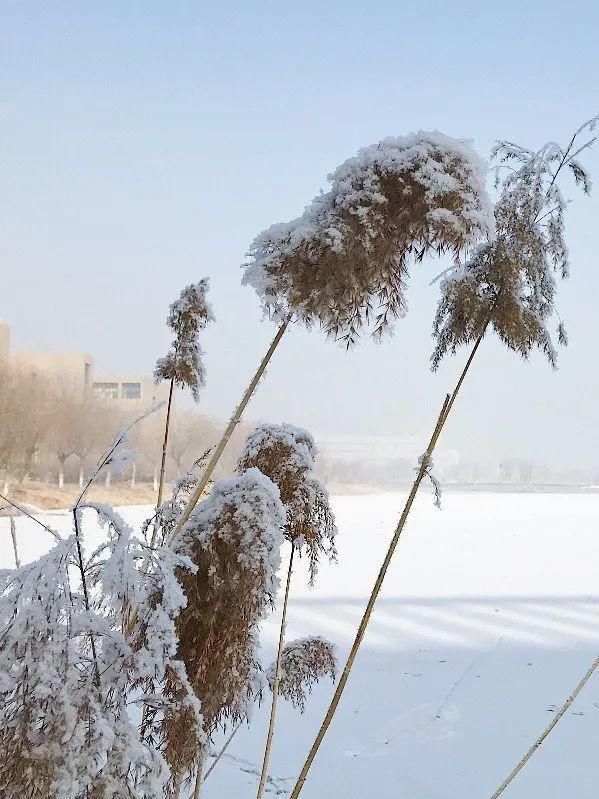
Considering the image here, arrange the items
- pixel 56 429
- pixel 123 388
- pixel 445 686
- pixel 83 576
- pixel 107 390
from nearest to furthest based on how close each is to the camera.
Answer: pixel 83 576, pixel 445 686, pixel 56 429, pixel 107 390, pixel 123 388

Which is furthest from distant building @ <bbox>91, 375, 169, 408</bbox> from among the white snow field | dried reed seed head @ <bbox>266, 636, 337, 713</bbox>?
dried reed seed head @ <bbox>266, 636, 337, 713</bbox>

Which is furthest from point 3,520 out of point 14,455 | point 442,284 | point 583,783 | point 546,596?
point 442,284

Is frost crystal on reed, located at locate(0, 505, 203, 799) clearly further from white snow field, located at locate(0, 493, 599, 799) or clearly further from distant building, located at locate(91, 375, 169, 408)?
distant building, located at locate(91, 375, 169, 408)

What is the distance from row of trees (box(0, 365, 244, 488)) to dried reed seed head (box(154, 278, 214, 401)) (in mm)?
19810

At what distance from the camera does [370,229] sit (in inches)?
44.3

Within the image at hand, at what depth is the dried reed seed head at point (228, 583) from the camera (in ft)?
3.60

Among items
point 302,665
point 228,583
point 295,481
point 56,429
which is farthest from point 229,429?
point 56,429

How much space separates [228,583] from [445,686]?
15.0ft

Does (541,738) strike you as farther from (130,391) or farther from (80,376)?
(130,391)

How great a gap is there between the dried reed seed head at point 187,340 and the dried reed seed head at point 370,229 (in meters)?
0.59

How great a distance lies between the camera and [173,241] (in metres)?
32.7

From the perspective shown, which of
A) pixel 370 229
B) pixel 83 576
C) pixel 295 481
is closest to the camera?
pixel 83 576

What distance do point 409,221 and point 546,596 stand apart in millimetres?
8127

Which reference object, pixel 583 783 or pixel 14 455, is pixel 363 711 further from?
pixel 14 455
